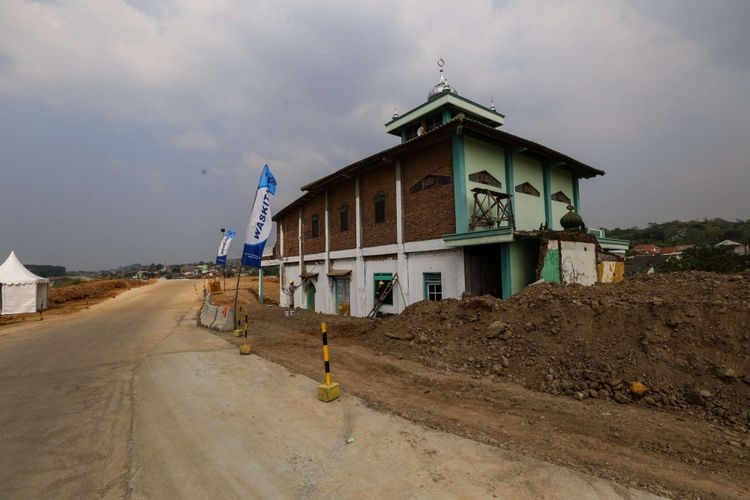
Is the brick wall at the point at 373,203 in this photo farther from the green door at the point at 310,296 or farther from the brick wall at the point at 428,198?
the green door at the point at 310,296

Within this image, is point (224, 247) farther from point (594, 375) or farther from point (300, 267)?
point (594, 375)

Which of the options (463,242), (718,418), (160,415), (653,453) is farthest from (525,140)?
(160,415)

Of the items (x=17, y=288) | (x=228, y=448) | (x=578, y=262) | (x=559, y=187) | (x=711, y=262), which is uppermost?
(x=559, y=187)

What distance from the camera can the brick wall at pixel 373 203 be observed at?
1544 centimetres

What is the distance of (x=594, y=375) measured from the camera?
587cm

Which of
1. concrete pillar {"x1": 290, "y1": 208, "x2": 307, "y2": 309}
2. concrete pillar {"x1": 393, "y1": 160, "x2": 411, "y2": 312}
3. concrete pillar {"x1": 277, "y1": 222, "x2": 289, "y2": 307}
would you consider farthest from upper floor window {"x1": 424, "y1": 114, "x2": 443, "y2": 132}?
concrete pillar {"x1": 277, "y1": 222, "x2": 289, "y2": 307}

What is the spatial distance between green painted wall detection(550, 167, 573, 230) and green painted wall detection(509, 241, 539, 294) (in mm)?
5816

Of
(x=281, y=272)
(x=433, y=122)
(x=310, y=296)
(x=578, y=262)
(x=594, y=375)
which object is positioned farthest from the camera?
(x=281, y=272)

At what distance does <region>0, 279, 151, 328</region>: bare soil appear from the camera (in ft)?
66.0

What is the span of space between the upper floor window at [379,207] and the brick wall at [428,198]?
1491 millimetres

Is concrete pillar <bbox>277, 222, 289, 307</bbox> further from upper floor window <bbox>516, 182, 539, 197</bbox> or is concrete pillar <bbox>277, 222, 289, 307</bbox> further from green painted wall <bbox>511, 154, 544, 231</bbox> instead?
upper floor window <bbox>516, 182, 539, 197</bbox>

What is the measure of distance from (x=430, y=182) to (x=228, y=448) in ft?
38.7

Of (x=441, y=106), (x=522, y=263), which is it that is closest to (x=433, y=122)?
(x=441, y=106)

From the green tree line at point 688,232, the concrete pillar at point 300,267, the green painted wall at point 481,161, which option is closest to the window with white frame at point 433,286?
the green painted wall at point 481,161
